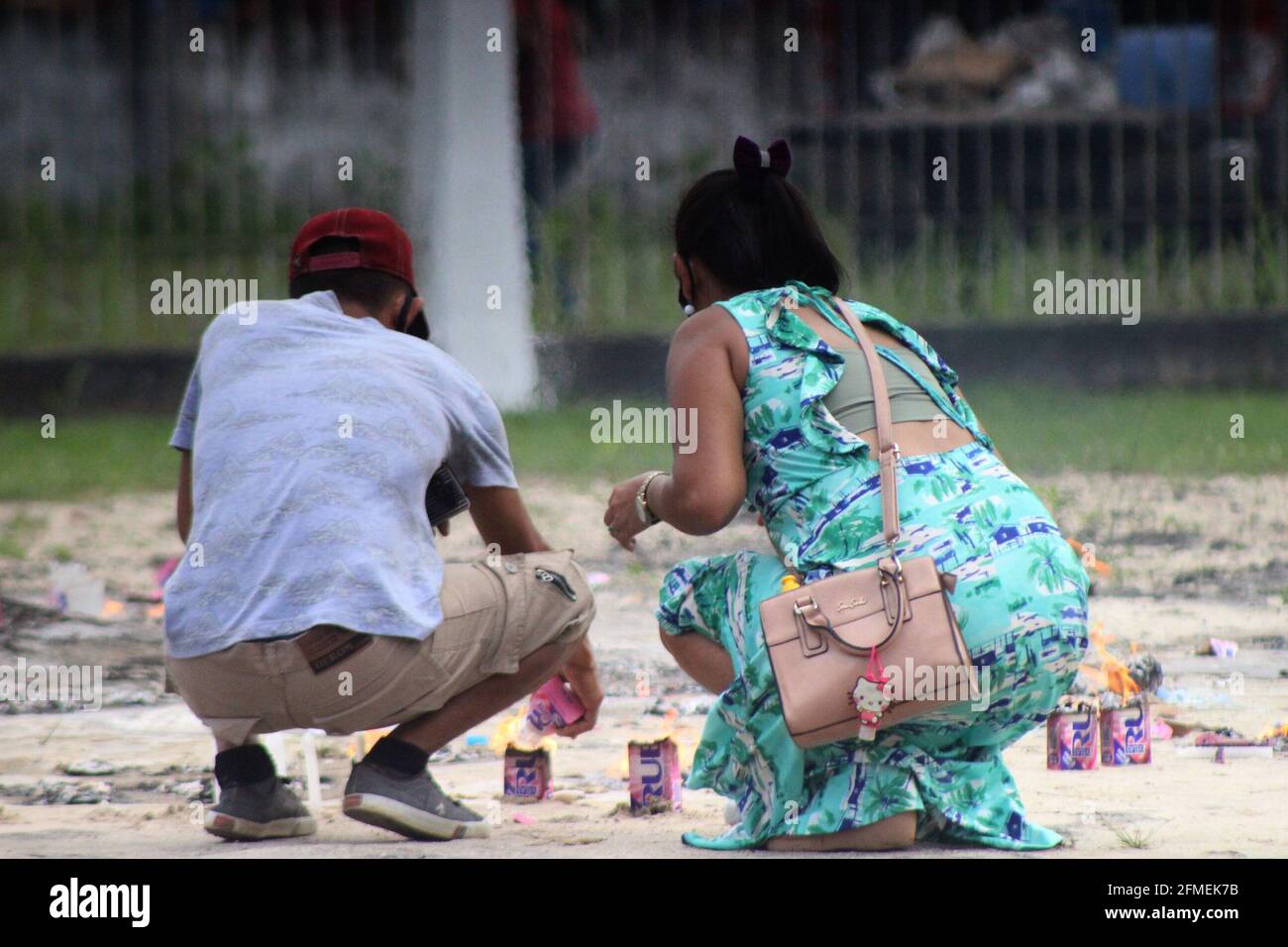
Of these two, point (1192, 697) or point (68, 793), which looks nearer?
point (68, 793)

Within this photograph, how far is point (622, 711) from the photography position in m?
5.05

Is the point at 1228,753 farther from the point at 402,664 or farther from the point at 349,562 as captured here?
the point at 349,562

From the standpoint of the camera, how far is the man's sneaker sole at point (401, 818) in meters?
3.54

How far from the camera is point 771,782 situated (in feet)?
11.6

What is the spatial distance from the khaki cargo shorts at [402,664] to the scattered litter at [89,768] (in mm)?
936

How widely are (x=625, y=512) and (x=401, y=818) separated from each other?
0.71 m

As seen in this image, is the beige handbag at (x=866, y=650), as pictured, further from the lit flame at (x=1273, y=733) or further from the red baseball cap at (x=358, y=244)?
the lit flame at (x=1273, y=733)

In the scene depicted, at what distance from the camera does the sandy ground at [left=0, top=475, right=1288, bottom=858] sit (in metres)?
3.65

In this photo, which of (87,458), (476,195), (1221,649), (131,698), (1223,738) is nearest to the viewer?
(1223,738)

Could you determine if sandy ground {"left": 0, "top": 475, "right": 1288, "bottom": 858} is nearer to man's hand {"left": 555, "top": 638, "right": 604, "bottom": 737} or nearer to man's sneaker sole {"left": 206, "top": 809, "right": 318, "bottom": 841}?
man's sneaker sole {"left": 206, "top": 809, "right": 318, "bottom": 841}

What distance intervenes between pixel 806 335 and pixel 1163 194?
8030 mm

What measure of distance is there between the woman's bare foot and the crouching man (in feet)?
2.02
